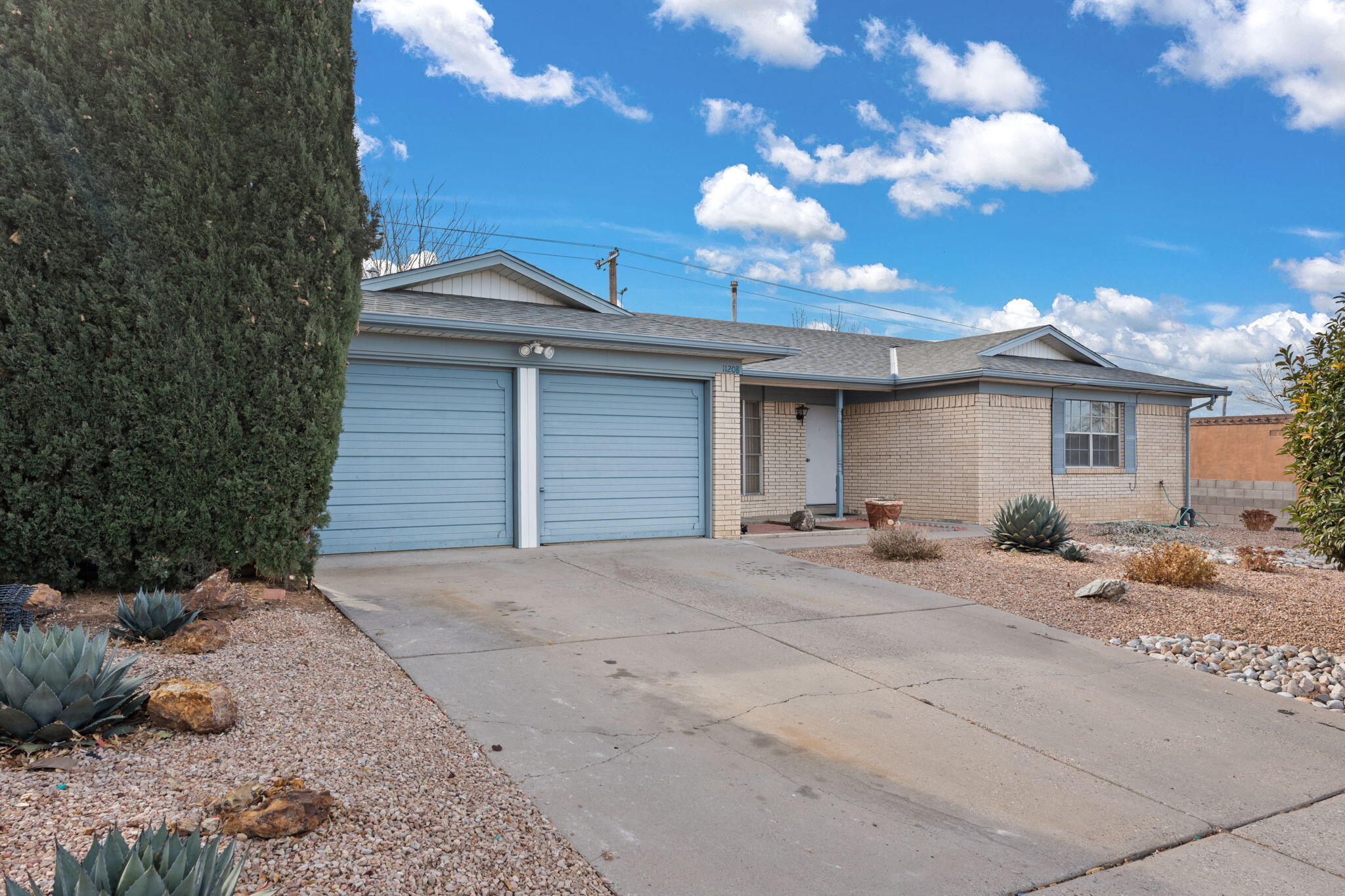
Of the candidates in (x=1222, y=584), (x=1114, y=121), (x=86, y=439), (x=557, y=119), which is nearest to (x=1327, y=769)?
(x=1222, y=584)

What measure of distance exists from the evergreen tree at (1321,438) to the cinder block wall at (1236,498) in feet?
44.1

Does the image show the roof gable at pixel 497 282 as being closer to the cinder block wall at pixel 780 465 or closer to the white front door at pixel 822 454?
the cinder block wall at pixel 780 465

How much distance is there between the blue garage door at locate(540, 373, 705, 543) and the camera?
10883 millimetres

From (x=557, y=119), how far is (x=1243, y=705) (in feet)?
57.2

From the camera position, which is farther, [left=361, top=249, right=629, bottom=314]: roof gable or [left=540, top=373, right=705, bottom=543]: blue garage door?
[left=361, top=249, right=629, bottom=314]: roof gable

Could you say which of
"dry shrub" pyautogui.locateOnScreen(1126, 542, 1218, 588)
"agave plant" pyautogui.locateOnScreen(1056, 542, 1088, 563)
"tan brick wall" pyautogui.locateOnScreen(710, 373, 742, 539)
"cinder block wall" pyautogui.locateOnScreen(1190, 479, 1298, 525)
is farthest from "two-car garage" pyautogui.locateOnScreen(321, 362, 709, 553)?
"cinder block wall" pyautogui.locateOnScreen(1190, 479, 1298, 525)

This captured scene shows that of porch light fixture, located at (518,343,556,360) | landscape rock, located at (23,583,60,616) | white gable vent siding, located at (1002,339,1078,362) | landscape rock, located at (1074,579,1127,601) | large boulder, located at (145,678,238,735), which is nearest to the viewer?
large boulder, located at (145,678,238,735)

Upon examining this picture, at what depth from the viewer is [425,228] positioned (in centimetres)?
2592

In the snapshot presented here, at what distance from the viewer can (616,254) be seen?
29656 mm

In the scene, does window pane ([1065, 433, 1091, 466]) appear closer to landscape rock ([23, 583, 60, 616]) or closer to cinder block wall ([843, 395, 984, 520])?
cinder block wall ([843, 395, 984, 520])

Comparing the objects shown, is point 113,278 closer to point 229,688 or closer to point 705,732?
point 229,688

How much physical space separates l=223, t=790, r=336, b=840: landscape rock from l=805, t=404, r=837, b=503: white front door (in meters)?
14.4

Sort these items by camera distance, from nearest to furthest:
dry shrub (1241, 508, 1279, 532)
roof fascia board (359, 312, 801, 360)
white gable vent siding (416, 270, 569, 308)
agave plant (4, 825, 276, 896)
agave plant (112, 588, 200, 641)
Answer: agave plant (4, 825, 276, 896) < agave plant (112, 588, 200, 641) < roof fascia board (359, 312, 801, 360) < white gable vent siding (416, 270, 569, 308) < dry shrub (1241, 508, 1279, 532)

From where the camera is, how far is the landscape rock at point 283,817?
272 centimetres
